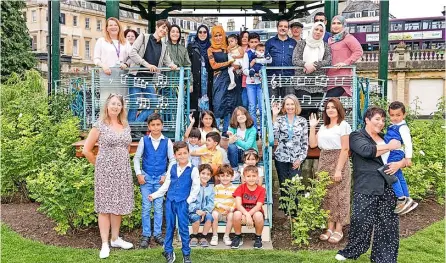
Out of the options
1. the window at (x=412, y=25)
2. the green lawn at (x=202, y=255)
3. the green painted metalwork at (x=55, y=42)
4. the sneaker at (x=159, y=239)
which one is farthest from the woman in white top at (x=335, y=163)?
the window at (x=412, y=25)

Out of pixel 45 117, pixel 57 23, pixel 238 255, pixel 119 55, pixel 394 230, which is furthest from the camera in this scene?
pixel 57 23

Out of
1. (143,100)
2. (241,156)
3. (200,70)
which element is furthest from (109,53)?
Result: (241,156)

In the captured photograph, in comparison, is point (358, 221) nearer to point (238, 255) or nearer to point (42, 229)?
point (238, 255)

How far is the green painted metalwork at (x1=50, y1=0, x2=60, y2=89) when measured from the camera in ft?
30.8

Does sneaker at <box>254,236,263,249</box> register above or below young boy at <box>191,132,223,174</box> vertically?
below

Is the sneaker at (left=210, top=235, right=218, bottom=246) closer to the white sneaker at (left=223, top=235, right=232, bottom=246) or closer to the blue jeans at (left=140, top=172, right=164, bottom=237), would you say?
the white sneaker at (left=223, top=235, right=232, bottom=246)

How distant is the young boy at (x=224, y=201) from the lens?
6.04 m

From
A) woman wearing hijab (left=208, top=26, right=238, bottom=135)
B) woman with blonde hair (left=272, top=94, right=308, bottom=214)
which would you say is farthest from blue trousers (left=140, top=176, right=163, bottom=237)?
woman wearing hijab (left=208, top=26, right=238, bottom=135)

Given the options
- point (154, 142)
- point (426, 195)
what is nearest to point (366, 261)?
point (154, 142)

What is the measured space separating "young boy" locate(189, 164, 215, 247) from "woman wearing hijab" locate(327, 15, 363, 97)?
267 cm

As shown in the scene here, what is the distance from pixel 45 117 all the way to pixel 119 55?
1746 millimetres

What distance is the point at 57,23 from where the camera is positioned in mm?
9422

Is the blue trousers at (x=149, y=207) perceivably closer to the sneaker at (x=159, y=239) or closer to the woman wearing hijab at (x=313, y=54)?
the sneaker at (x=159, y=239)

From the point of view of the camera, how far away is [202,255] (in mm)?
5715
